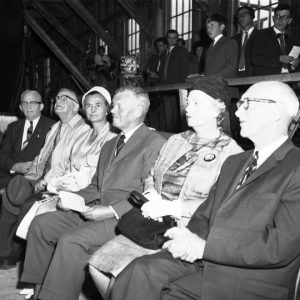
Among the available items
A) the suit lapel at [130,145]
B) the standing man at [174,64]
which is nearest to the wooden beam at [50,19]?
the standing man at [174,64]

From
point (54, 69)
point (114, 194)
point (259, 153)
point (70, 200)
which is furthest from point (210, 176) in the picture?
point (54, 69)

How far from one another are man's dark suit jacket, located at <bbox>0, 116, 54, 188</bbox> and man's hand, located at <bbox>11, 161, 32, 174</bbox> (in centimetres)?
8

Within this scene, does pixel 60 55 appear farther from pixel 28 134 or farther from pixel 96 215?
pixel 96 215

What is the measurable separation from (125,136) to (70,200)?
582mm

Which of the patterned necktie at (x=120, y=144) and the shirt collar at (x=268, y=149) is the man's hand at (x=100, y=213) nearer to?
the patterned necktie at (x=120, y=144)

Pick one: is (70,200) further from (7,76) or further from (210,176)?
(7,76)

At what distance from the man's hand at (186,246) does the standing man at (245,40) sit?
12.2ft

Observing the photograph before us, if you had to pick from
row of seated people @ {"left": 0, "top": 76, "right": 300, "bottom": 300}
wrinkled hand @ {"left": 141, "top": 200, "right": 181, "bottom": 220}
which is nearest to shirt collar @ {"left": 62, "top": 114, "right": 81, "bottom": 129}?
row of seated people @ {"left": 0, "top": 76, "right": 300, "bottom": 300}

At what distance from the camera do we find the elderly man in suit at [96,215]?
238 centimetres

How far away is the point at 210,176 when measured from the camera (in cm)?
217

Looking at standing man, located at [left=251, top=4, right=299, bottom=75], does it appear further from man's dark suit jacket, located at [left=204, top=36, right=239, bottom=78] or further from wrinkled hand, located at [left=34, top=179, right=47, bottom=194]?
wrinkled hand, located at [left=34, top=179, right=47, bottom=194]

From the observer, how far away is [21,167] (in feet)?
13.4

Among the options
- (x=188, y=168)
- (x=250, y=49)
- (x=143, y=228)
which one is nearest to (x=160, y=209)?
(x=143, y=228)

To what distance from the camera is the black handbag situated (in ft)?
6.31
